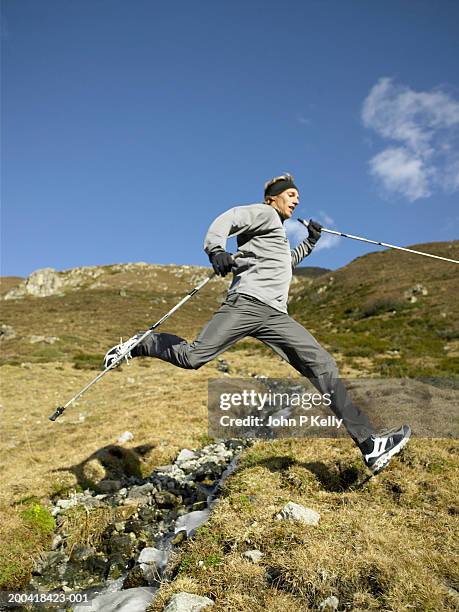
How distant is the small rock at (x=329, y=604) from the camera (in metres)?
3.09

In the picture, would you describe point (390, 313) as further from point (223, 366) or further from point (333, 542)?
point (333, 542)

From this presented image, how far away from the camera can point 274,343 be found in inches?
205

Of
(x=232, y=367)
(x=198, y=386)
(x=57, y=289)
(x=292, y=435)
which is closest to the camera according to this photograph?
(x=292, y=435)

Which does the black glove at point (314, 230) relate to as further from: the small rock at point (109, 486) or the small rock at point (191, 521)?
the small rock at point (109, 486)

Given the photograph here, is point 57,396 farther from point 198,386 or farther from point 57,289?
point 57,289

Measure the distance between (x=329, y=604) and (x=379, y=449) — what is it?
6.75 ft

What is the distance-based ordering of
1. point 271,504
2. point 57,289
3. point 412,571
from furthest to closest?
point 57,289
point 271,504
point 412,571

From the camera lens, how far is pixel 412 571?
3.31 metres

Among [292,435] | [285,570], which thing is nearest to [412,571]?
[285,570]

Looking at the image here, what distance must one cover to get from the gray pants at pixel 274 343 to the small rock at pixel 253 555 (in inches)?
67.9

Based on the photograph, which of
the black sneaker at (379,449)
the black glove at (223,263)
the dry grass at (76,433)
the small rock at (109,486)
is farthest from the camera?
the small rock at (109,486)

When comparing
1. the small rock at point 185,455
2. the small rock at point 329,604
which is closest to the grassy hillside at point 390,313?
the small rock at point 185,455

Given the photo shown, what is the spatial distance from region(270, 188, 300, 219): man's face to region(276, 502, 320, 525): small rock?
11.1ft

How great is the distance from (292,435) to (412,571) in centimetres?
422
